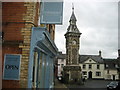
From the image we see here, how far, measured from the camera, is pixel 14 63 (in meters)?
5.50

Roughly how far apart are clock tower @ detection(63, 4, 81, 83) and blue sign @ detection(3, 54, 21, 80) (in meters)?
29.1

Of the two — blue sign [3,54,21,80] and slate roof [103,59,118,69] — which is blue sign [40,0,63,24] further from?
slate roof [103,59,118,69]

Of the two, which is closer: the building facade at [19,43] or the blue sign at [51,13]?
the building facade at [19,43]

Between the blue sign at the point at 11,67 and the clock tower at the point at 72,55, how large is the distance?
29.1m

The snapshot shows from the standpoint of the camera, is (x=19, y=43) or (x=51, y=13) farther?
(x=51, y=13)

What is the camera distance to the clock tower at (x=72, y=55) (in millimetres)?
34281

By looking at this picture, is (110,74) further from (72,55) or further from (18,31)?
(18,31)

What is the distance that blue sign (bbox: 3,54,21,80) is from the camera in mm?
5449

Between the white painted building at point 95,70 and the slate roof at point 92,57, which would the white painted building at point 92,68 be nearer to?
the white painted building at point 95,70

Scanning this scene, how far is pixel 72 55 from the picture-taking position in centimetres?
3538

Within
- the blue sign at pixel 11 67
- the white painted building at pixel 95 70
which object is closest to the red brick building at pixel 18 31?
the blue sign at pixel 11 67

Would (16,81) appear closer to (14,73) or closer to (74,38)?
(14,73)

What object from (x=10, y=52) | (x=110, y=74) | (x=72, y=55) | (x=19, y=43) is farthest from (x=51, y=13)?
(x=110, y=74)

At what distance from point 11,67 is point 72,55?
30.2 m
